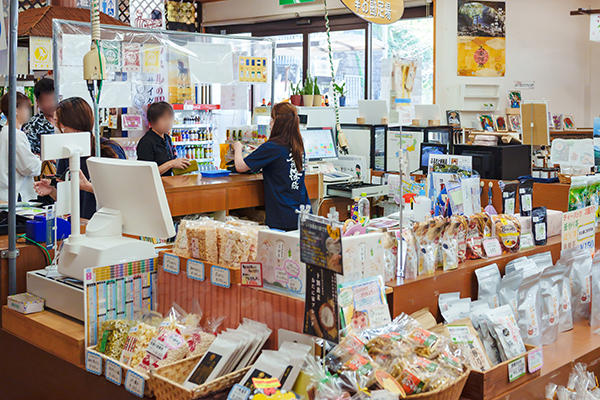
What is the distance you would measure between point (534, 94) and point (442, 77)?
5.03 feet

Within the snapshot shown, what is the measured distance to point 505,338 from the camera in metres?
1.99

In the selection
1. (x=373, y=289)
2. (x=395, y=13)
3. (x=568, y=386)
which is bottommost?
(x=568, y=386)

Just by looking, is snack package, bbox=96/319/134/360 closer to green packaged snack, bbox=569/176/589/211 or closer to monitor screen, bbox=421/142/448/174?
green packaged snack, bbox=569/176/589/211

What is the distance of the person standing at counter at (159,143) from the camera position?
4.33 metres

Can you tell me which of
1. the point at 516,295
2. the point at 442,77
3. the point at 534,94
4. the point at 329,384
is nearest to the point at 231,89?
the point at 442,77

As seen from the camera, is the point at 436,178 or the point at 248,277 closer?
the point at 248,277

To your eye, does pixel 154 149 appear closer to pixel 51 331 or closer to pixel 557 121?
pixel 51 331

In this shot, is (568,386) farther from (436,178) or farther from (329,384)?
(436,178)

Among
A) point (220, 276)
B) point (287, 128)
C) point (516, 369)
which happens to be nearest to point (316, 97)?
point (287, 128)

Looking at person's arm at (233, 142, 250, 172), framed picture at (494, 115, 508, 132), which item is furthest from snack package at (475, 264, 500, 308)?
framed picture at (494, 115, 508, 132)

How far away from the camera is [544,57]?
8.93 m

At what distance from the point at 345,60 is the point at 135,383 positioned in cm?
857

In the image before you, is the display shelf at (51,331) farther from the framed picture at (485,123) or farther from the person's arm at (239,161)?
the framed picture at (485,123)

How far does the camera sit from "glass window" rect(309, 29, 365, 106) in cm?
962
